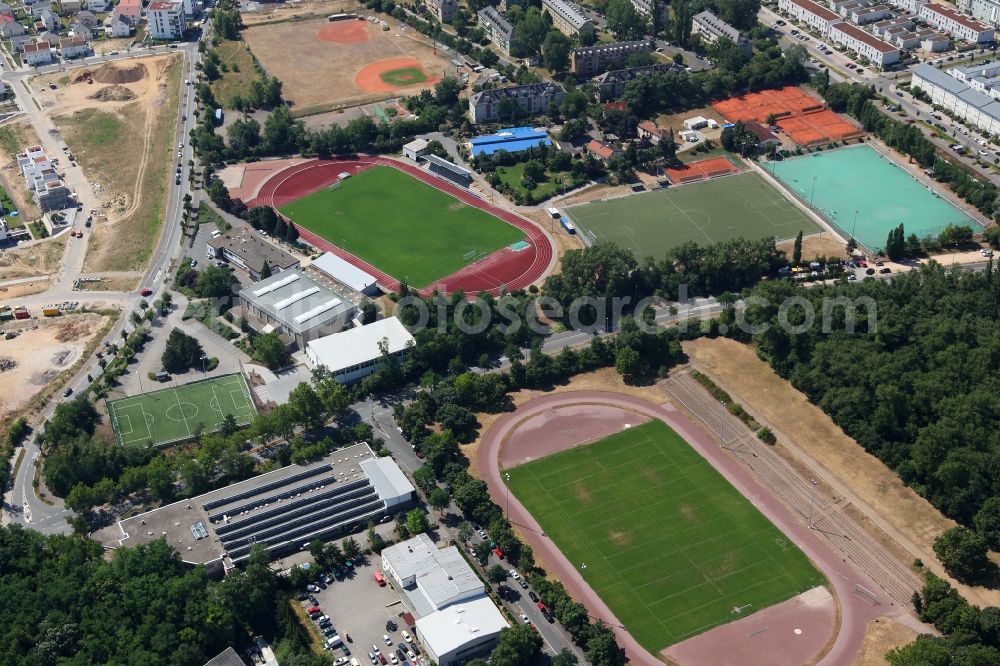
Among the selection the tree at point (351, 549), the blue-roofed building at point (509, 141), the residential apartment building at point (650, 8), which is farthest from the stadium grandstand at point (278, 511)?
the residential apartment building at point (650, 8)

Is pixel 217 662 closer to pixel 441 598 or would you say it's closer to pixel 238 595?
pixel 238 595

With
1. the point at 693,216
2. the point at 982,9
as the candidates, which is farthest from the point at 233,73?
the point at 982,9

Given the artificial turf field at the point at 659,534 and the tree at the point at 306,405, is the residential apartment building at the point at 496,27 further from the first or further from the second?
the artificial turf field at the point at 659,534

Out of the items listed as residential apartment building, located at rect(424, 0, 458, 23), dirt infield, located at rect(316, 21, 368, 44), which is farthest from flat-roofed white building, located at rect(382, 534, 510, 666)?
residential apartment building, located at rect(424, 0, 458, 23)

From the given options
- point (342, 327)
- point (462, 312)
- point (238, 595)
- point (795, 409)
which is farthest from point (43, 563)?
point (795, 409)

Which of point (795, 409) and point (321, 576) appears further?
point (795, 409)

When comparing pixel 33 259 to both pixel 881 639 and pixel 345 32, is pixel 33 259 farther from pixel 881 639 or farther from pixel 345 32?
pixel 881 639

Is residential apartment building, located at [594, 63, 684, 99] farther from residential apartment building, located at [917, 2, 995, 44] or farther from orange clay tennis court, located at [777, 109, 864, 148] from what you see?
residential apartment building, located at [917, 2, 995, 44]
